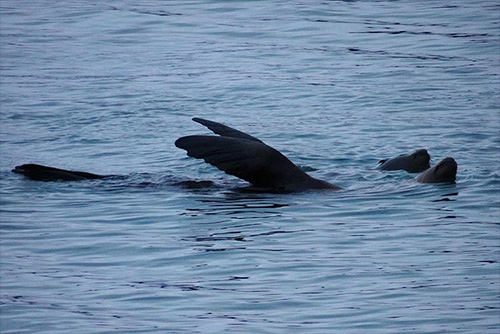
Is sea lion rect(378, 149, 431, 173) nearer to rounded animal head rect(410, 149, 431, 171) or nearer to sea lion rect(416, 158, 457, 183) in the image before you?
rounded animal head rect(410, 149, 431, 171)

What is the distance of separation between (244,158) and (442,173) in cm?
196

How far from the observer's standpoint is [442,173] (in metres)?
10.7

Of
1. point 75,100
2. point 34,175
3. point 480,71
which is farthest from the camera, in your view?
point 480,71

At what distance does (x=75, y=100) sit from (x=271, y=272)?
839 centimetres

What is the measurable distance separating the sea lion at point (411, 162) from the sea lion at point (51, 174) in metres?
2.80

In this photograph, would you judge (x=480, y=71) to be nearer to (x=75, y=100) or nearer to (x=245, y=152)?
(x=75, y=100)

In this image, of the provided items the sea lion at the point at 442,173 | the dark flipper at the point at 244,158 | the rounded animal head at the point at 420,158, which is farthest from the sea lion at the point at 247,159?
the rounded animal head at the point at 420,158

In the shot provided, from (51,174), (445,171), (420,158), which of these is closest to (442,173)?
(445,171)

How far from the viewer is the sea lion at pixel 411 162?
11.3m

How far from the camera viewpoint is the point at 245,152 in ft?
32.5

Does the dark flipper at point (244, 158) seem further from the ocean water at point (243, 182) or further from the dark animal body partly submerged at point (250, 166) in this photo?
the ocean water at point (243, 182)

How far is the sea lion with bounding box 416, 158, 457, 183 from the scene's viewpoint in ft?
34.9

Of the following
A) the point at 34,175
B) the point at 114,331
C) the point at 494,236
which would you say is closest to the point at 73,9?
the point at 34,175

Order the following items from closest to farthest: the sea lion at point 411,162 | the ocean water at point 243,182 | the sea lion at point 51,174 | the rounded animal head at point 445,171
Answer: the ocean water at point 243,182, the rounded animal head at point 445,171, the sea lion at point 51,174, the sea lion at point 411,162
